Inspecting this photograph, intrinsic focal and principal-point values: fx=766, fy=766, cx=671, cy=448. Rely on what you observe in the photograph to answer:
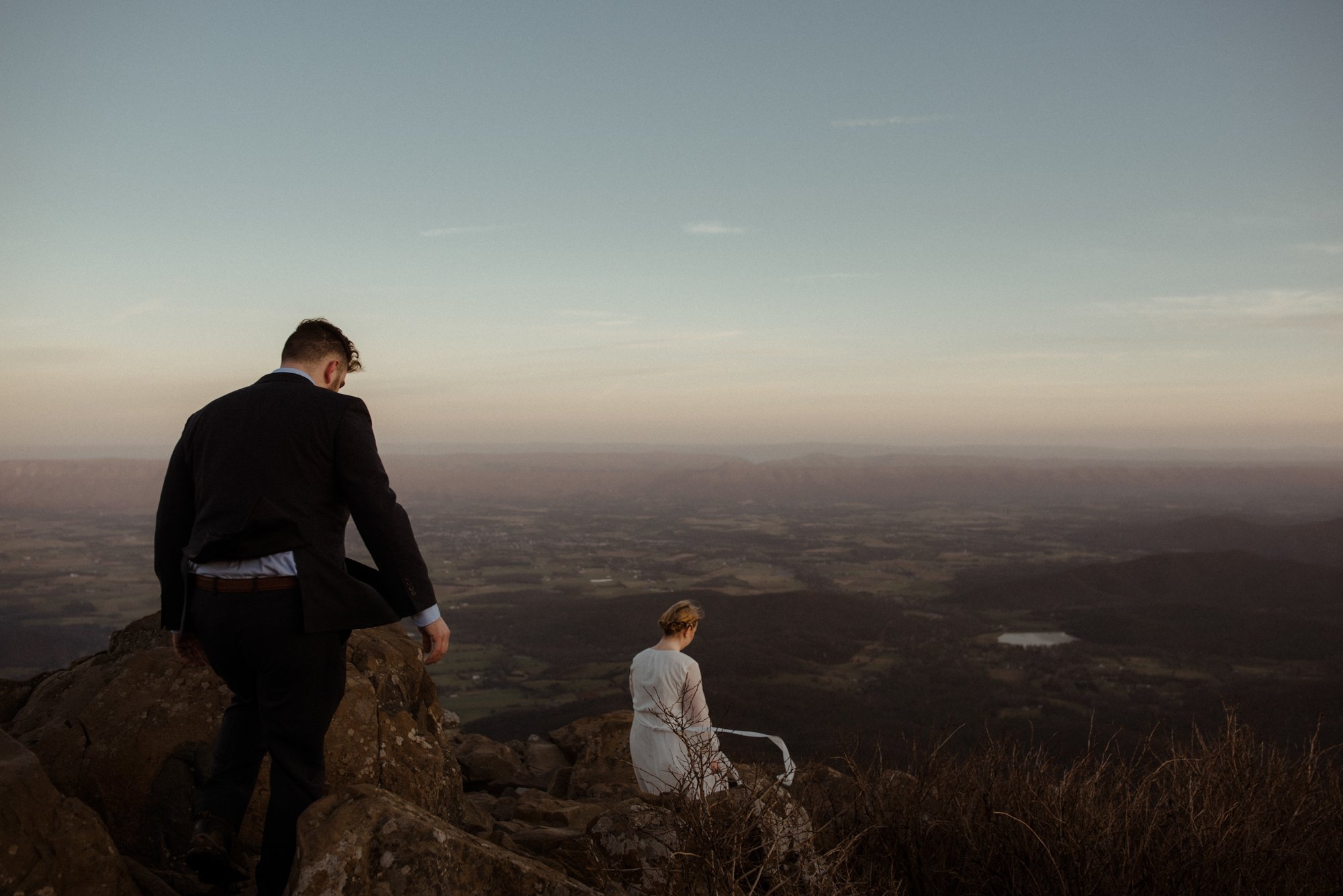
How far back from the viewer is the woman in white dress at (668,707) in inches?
168

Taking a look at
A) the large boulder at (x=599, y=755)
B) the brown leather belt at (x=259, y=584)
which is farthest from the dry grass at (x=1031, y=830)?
the large boulder at (x=599, y=755)

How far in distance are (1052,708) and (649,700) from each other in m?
52.9

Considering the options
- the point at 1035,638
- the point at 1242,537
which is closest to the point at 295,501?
the point at 1035,638

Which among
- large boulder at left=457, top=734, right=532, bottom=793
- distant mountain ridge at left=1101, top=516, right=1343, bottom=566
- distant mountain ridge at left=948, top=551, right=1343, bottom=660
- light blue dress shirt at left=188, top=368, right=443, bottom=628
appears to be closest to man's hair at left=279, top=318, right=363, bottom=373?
light blue dress shirt at left=188, top=368, right=443, bottom=628

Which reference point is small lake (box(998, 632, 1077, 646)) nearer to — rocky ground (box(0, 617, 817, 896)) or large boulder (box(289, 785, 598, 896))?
rocky ground (box(0, 617, 817, 896))

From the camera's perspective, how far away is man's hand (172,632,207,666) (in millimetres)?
3232

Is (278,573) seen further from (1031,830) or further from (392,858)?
(1031,830)

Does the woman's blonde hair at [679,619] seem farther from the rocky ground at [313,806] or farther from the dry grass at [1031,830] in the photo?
the rocky ground at [313,806]

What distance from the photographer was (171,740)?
4.34 metres

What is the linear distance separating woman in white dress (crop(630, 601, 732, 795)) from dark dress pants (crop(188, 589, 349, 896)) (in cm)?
179

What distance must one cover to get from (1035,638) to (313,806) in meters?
84.2

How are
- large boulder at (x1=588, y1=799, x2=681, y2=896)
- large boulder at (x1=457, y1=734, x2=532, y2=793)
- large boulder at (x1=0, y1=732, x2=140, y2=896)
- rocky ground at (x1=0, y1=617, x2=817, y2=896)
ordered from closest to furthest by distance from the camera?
1. large boulder at (x1=0, y1=732, x2=140, y2=896)
2. rocky ground at (x1=0, y1=617, x2=817, y2=896)
3. large boulder at (x1=588, y1=799, x2=681, y2=896)
4. large boulder at (x1=457, y1=734, x2=532, y2=793)

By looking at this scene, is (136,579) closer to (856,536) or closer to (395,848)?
(395,848)

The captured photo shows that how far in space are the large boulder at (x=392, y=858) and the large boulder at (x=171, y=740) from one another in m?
1.02
